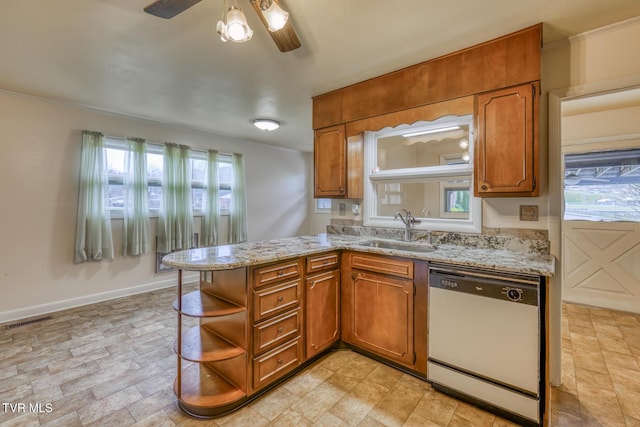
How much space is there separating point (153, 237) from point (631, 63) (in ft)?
17.5

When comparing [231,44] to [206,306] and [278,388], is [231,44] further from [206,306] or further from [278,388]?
[278,388]

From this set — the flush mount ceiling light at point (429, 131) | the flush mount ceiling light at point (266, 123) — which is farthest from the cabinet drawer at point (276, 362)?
the flush mount ceiling light at point (266, 123)

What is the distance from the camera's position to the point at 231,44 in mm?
2172

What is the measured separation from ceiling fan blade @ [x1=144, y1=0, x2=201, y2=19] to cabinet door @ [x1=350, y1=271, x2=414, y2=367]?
2116 mm

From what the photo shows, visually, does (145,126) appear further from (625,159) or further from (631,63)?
(625,159)

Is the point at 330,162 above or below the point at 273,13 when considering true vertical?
below

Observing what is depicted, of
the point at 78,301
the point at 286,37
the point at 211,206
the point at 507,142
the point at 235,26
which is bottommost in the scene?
the point at 78,301

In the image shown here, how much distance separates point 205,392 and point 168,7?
2.29 meters

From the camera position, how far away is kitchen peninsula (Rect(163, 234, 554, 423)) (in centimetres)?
182

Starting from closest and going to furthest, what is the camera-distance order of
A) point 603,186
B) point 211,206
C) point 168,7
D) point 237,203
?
point 168,7 → point 603,186 → point 211,206 → point 237,203

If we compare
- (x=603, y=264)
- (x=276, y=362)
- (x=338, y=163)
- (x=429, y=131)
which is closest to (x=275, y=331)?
(x=276, y=362)

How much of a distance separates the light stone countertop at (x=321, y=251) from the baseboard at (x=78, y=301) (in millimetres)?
2614

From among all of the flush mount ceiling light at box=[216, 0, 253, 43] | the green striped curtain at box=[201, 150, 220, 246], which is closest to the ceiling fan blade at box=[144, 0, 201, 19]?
the flush mount ceiling light at box=[216, 0, 253, 43]

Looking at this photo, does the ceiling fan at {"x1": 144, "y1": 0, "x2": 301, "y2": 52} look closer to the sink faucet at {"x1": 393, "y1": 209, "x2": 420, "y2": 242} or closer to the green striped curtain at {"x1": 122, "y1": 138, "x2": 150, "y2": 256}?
the sink faucet at {"x1": 393, "y1": 209, "x2": 420, "y2": 242}
